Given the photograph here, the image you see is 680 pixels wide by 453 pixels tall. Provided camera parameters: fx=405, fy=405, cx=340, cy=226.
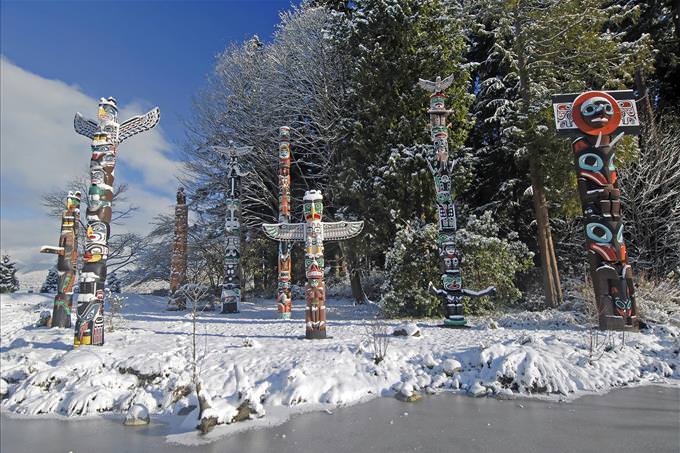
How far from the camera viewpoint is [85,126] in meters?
8.70

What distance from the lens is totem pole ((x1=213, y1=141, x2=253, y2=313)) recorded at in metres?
14.7

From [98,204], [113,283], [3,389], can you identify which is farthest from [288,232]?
[113,283]

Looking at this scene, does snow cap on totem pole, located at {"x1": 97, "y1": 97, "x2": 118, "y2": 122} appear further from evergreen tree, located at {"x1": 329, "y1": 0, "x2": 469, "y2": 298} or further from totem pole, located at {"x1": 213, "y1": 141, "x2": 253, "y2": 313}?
evergreen tree, located at {"x1": 329, "y1": 0, "x2": 469, "y2": 298}

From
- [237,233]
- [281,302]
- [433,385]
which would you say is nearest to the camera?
[433,385]

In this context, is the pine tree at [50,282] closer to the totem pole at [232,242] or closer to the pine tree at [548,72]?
the totem pole at [232,242]

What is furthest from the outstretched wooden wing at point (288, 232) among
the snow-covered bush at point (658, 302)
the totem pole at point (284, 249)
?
the snow-covered bush at point (658, 302)

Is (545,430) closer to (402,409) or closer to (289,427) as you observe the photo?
(402,409)

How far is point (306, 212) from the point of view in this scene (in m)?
9.16

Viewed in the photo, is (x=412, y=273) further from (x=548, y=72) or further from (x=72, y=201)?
(x=72, y=201)

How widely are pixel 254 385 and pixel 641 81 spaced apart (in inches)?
708

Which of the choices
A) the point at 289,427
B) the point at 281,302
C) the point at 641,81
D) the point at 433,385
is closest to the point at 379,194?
the point at 281,302

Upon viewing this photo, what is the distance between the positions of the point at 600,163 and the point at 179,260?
50.6 ft

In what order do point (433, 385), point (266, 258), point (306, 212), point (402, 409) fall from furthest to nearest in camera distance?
point (266, 258) < point (306, 212) < point (433, 385) < point (402, 409)

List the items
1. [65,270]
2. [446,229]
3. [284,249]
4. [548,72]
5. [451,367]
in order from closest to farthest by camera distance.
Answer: [451,367]
[446,229]
[65,270]
[548,72]
[284,249]
